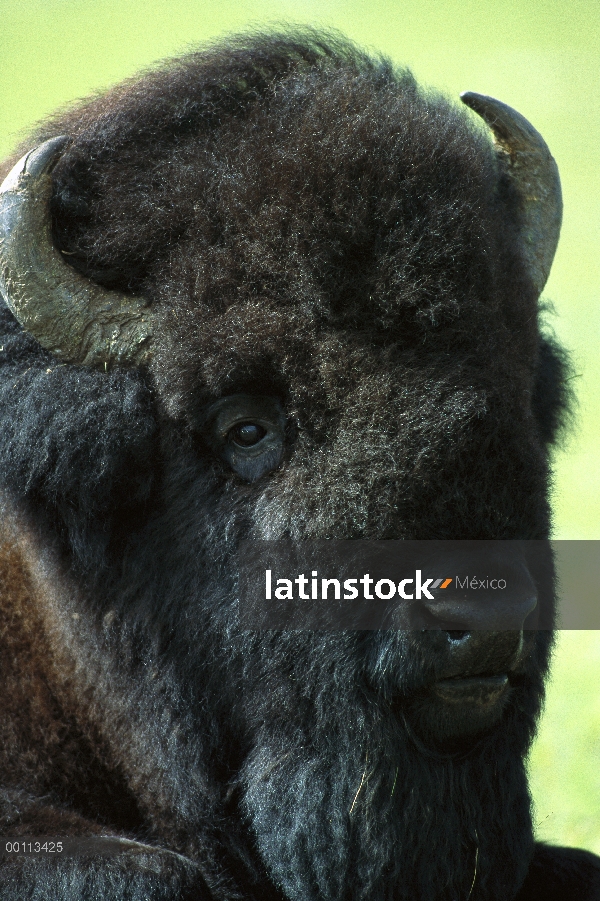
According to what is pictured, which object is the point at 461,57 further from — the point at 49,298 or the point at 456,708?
the point at 456,708

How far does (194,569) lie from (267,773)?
627 mm

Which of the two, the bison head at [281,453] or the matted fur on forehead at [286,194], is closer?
the bison head at [281,453]

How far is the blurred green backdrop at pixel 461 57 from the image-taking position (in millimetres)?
4281

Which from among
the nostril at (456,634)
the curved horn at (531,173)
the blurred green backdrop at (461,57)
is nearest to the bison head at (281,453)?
the nostril at (456,634)

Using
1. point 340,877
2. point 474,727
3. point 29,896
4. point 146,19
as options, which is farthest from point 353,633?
point 146,19

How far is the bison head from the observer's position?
2596 millimetres

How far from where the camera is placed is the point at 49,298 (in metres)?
2.87

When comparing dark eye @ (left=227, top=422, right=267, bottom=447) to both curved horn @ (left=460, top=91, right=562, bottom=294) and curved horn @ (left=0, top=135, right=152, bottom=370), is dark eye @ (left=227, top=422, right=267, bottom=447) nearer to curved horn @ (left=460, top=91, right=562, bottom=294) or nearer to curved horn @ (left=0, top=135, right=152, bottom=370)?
curved horn @ (left=0, top=135, right=152, bottom=370)

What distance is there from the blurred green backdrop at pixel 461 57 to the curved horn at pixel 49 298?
1057 millimetres

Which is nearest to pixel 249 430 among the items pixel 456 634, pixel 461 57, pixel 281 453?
pixel 281 453

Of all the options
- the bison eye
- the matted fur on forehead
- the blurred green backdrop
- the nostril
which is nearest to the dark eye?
the bison eye

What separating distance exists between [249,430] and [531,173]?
157cm

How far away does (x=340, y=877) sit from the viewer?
279 cm

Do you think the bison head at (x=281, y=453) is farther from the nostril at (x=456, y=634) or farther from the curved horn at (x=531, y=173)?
the curved horn at (x=531, y=173)
